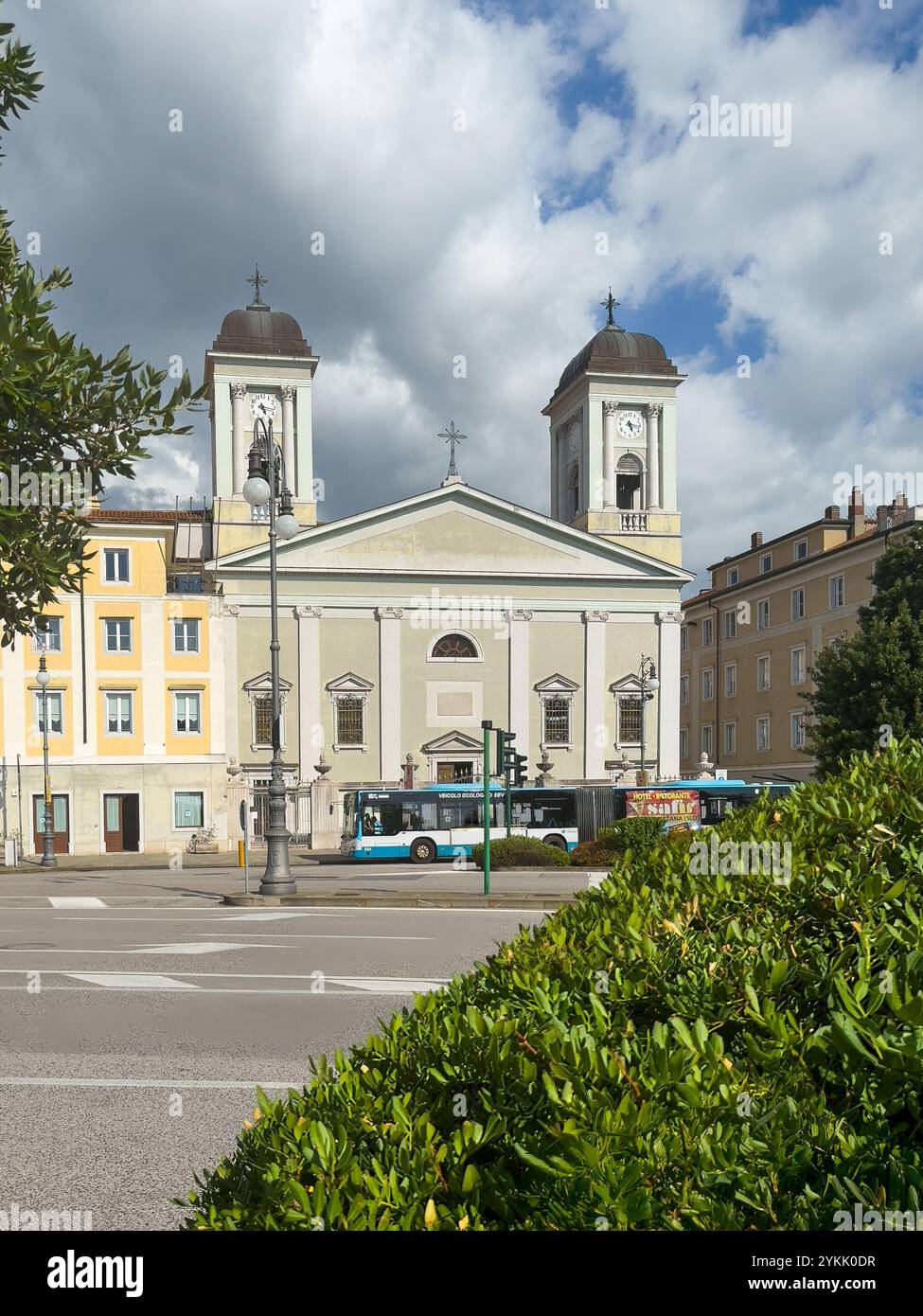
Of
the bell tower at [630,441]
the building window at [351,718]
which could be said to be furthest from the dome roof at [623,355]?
the building window at [351,718]

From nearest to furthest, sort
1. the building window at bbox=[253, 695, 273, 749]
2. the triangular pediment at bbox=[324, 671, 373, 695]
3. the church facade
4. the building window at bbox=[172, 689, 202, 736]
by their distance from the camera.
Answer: the building window at bbox=[172, 689, 202, 736] < the building window at bbox=[253, 695, 273, 749] < the church facade < the triangular pediment at bbox=[324, 671, 373, 695]

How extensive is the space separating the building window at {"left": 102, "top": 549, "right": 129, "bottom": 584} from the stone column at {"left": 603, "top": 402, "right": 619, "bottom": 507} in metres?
25.3

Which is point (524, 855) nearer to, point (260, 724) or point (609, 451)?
point (260, 724)

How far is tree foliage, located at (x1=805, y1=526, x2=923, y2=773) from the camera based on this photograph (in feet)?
115

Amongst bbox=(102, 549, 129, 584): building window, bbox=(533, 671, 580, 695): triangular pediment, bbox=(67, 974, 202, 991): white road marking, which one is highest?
bbox=(102, 549, 129, 584): building window

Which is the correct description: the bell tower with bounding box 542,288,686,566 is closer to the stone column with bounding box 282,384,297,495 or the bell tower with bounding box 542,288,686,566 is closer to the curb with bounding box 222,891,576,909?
the stone column with bounding box 282,384,297,495

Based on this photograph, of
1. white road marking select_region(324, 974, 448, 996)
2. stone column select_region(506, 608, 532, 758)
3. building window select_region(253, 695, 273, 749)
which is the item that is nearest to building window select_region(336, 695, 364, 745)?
building window select_region(253, 695, 273, 749)

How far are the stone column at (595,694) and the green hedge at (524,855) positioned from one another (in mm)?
20385

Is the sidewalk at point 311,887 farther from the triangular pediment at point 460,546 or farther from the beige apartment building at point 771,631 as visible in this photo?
the beige apartment building at point 771,631

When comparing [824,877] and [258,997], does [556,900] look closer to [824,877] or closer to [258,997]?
[258,997]

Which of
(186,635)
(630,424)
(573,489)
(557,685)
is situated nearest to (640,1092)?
(186,635)

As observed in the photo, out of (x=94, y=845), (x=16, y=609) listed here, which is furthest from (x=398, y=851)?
(x=16, y=609)

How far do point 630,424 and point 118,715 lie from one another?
30.6 meters

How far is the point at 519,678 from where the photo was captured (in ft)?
176
